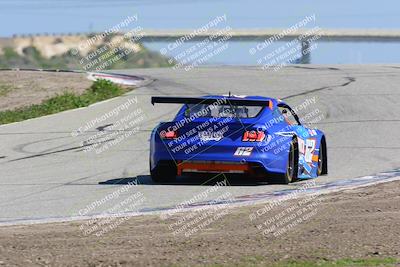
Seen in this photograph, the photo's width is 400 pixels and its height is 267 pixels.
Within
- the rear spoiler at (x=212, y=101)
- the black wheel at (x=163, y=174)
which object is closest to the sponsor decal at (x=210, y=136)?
the rear spoiler at (x=212, y=101)

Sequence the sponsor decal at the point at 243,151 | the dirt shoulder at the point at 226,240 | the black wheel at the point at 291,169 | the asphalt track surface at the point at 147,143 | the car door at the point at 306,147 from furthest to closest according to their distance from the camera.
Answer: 1. the car door at the point at 306,147
2. the black wheel at the point at 291,169
3. the sponsor decal at the point at 243,151
4. the asphalt track surface at the point at 147,143
5. the dirt shoulder at the point at 226,240

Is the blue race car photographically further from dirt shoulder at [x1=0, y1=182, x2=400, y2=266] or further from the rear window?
dirt shoulder at [x1=0, y1=182, x2=400, y2=266]

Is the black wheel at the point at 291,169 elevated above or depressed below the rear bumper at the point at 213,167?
below

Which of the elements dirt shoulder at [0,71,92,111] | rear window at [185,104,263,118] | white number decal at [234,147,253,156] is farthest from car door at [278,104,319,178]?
dirt shoulder at [0,71,92,111]

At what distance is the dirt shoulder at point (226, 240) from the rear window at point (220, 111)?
2881 mm

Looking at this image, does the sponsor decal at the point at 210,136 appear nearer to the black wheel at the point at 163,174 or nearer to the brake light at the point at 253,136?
the brake light at the point at 253,136

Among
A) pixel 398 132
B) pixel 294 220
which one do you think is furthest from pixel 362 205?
pixel 398 132

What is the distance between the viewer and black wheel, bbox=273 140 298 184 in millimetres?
Answer: 12852

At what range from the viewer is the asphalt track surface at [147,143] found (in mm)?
11969

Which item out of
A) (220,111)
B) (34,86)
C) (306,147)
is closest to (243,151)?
(220,111)

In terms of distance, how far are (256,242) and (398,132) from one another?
11.5 meters

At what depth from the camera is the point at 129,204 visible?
36.3 feet

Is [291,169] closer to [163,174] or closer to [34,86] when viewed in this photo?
[163,174]

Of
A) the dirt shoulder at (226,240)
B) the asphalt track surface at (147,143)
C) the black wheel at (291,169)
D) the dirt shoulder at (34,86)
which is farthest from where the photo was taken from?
Result: the dirt shoulder at (34,86)
